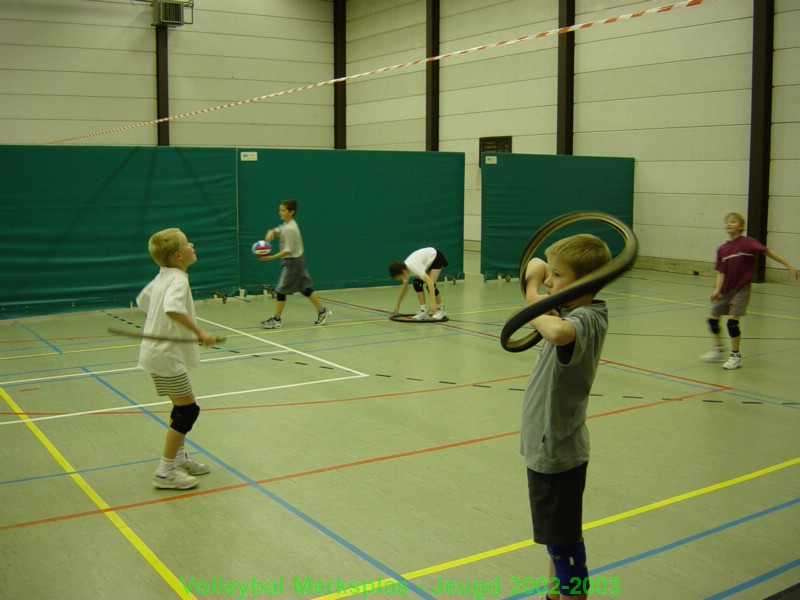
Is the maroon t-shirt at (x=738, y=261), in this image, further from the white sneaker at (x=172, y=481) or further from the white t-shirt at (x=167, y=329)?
the white sneaker at (x=172, y=481)

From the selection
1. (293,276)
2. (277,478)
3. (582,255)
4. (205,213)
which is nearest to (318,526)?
(277,478)

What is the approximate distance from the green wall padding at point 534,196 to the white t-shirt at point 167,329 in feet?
35.8

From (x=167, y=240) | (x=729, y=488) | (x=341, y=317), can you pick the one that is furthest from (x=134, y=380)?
(x=729, y=488)

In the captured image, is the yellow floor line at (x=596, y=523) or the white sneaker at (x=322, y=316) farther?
the white sneaker at (x=322, y=316)

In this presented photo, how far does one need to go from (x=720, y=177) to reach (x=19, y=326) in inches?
515

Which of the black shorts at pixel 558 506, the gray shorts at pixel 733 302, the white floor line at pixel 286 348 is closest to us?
the black shorts at pixel 558 506

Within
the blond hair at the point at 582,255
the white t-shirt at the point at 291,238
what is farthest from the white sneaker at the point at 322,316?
the blond hair at the point at 582,255

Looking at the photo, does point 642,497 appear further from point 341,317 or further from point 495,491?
point 341,317

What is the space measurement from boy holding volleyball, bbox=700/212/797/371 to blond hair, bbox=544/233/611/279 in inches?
241

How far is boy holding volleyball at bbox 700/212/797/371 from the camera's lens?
8492 millimetres

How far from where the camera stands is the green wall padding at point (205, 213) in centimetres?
1166

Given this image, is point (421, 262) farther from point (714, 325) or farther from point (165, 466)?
point (165, 466)

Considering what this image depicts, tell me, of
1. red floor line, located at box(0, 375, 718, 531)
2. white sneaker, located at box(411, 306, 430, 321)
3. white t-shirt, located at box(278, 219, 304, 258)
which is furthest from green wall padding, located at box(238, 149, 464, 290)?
red floor line, located at box(0, 375, 718, 531)

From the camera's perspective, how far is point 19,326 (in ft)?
36.3
